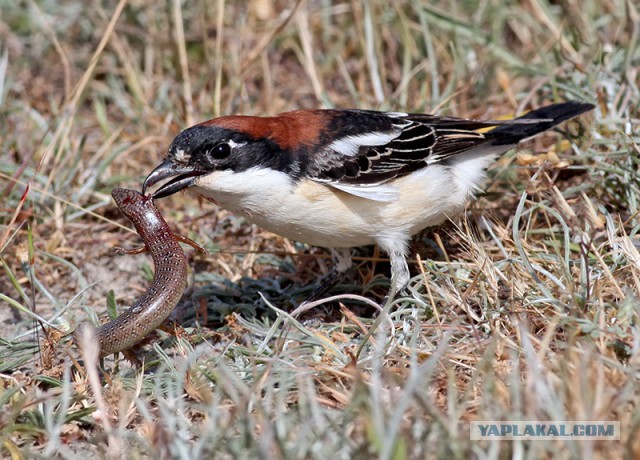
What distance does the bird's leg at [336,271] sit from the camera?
14.4 ft

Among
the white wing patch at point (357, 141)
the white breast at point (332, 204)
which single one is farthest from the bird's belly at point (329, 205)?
the white wing patch at point (357, 141)

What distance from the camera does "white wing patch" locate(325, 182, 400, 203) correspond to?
381cm

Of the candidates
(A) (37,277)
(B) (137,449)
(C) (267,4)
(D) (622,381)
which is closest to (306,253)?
(A) (37,277)

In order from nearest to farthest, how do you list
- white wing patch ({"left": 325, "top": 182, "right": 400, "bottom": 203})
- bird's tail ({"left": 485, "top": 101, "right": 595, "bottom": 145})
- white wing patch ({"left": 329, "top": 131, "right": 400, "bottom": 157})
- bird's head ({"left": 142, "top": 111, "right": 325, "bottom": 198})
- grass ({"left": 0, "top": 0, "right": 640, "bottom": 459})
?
grass ({"left": 0, "top": 0, "right": 640, "bottom": 459})
bird's head ({"left": 142, "top": 111, "right": 325, "bottom": 198})
white wing patch ({"left": 325, "top": 182, "right": 400, "bottom": 203})
white wing patch ({"left": 329, "top": 131, "right": 400, "bottom": 157})
bird's tail ({"left": 485, "top": 101, "right": 595, "bottom": 145})

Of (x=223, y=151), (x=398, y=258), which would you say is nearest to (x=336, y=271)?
(x=398, y=258)

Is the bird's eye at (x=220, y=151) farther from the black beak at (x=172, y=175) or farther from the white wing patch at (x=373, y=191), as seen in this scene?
the white wing patch at (x=373, y=191)

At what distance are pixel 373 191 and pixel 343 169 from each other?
7.2 inches

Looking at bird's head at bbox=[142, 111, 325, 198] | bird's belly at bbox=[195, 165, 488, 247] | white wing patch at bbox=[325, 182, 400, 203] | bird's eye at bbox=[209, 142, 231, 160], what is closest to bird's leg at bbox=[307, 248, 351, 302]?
bird's belly at bbox=[195, 165, 488, 247]

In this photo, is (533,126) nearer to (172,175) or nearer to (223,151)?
(223,151)

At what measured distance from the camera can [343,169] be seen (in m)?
3.86

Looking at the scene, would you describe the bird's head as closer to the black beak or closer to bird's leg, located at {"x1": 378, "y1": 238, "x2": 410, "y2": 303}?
the black beak

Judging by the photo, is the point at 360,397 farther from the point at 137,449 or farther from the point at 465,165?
the point at 465,165

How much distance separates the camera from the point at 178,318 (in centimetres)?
435

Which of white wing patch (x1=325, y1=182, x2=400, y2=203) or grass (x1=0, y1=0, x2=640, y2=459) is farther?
white wing patch (x1=325, y1=182, x2=400, y2=203)
